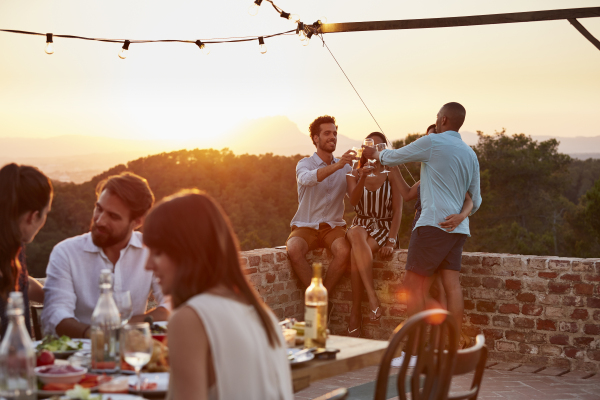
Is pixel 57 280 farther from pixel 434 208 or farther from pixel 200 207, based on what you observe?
pixel 434 208

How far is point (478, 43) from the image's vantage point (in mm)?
18672

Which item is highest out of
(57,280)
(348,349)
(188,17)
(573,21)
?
(188,17)

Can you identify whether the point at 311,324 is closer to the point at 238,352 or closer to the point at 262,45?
the point at 238,352

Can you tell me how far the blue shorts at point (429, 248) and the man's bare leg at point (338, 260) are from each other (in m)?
1.02

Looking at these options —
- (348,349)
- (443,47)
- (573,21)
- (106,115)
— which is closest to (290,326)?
(348,349)

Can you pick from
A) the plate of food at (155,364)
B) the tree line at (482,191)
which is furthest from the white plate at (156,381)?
the tree line at (482,191)

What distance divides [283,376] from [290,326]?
2.88ft

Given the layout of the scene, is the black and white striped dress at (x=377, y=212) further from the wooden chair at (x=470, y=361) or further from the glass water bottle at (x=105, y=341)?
the glass water bottle at (x=105, y=341)

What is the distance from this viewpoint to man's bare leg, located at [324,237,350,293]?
6160 mm

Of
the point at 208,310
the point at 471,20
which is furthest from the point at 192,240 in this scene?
the point at 471,20

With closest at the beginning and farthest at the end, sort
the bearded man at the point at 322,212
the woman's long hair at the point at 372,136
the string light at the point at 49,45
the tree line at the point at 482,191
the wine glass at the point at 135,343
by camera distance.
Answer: the wine glass at the point at 135,343 → the woman's long hair at the point at 372,136 → the string light at the point at 49,45 → the bearded man at the point at 322,212 → the tree line at the point at 482,191

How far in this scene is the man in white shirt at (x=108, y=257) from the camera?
3016mm

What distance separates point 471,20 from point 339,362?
4328mm

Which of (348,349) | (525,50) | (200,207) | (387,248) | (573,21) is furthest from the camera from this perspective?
(525,50)
